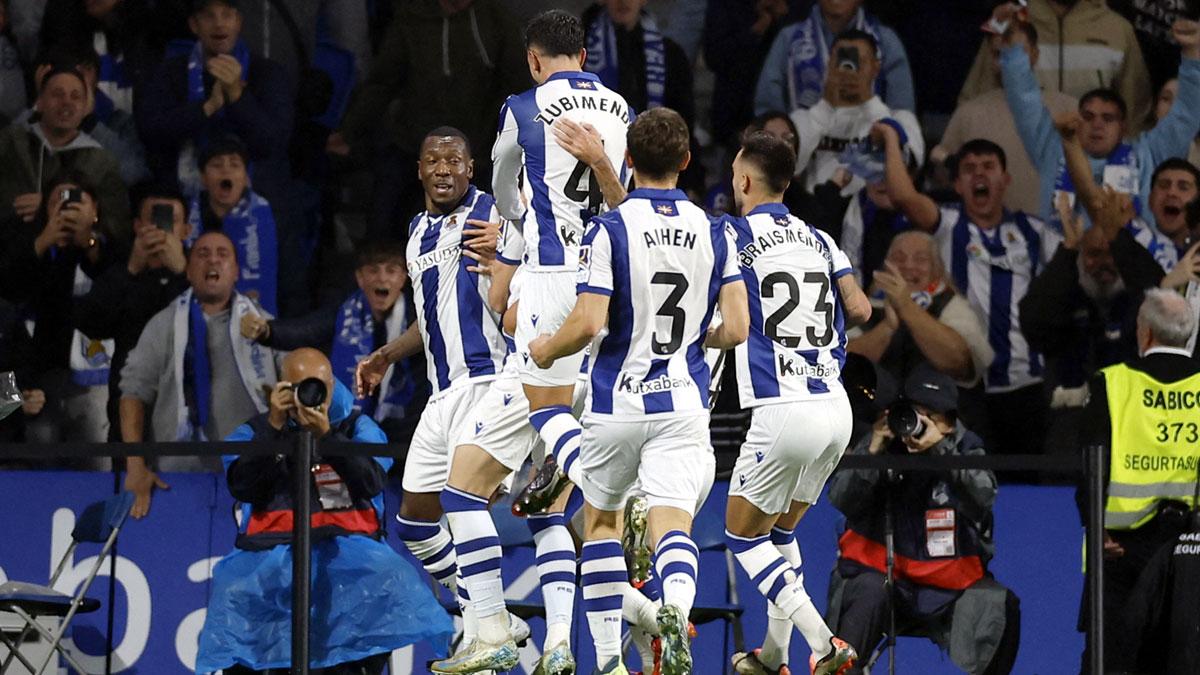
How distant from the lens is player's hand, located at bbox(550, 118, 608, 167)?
24.6ft

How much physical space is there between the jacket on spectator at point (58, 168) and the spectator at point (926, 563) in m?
4.82

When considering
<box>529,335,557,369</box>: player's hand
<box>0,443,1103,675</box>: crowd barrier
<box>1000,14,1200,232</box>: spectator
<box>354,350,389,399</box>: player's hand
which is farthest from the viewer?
<box>1000,14,1200,232</box>: spectator

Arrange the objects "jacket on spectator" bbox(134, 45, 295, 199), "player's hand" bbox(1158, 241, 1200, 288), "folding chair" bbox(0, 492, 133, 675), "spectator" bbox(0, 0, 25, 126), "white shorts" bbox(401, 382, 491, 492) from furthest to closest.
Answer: "spectator" bbox(0, 0, 25, 126) < "jacket on spectator" bbox(134, 45, 295, 199) < "player's hand" bbox(1158, 241, 1200, 288) < "folding chair" bbox(0, 492, 133, 675) < "white shorts" bbox(401, 382, 491, 492)

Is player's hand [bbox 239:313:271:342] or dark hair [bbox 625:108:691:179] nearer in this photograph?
dark hair [bbox 625:108:691:179]

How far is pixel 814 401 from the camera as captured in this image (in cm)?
793

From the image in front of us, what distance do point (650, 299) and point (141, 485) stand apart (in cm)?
425

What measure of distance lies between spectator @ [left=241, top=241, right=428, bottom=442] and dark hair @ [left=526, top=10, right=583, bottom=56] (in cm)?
329

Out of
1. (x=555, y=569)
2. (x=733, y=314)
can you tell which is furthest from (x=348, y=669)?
(x=733, y=314)

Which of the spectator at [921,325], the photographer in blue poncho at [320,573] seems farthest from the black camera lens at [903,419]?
the photographer in blue poncho at [320,573]

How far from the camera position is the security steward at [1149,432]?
9.41 meters

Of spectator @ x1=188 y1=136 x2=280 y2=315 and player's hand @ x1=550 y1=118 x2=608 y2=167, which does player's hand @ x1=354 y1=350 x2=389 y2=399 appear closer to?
player's hand @ x1=550 y1=118 x2=608 y2=167

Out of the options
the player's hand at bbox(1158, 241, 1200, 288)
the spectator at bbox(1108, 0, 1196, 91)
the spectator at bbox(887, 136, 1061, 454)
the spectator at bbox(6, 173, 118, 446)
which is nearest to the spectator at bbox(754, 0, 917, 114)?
the spectator at bbox(887, 136, 1061, 454)

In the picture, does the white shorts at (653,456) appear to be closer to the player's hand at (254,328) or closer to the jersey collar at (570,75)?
the jersey collar at (570,75)

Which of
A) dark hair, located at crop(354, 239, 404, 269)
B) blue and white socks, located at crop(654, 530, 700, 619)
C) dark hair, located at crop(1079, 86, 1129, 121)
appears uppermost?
dark hair, located at crop(1079, 86, 1129, 121)
